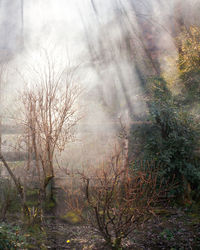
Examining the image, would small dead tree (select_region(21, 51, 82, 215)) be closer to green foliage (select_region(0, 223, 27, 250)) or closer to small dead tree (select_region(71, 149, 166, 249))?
green foliage (select_region(0, 223, 27, 250))

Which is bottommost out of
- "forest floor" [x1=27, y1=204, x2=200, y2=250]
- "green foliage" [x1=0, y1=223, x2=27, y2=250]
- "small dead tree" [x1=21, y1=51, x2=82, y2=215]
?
"forest floor" [x1=27, y1=204, x2=200, y2=250]

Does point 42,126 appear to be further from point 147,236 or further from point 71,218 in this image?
point 147,236

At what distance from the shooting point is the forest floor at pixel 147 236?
11.2 ft

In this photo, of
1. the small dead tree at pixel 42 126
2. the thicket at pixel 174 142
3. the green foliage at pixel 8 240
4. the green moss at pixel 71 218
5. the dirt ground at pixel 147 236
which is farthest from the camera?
the thicket at pixel 174 142

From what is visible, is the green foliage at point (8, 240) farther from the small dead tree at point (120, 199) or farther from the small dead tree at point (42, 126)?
the small dead tree at point (42, 126)

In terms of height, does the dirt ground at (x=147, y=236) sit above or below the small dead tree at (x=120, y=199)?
below

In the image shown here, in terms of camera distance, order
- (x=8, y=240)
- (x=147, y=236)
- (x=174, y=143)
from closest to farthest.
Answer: (x=8, y=240) → (x=147, y=236) → (x=174, y=143)

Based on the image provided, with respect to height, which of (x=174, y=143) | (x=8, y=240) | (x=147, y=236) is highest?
(x=174, y=143)

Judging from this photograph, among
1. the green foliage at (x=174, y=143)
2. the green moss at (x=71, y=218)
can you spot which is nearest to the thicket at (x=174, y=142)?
the green foliage at (x=174, y=143)

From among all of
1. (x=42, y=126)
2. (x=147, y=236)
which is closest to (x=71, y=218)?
(x=147, y=236)

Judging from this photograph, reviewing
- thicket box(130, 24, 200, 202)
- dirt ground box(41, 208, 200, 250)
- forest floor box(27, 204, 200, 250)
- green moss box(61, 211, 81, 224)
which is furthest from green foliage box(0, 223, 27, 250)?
thicket box(130, 24, 200, 202)

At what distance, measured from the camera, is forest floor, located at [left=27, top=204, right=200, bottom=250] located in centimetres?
341

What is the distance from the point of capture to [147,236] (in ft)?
12.1

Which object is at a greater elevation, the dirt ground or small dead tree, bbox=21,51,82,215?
small dead tree, bbox=21,51,82,215
